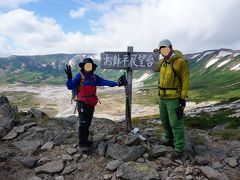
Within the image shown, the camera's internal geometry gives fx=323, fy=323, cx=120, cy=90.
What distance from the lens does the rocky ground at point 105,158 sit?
9.45 m

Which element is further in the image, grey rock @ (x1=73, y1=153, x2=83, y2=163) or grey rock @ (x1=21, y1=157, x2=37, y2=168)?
grey rock @ (x1=73, y1=153, x2=83, y2=163)

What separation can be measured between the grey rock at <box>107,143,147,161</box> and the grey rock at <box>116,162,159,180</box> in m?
0.46

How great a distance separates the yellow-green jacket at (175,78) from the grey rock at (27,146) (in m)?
4.82

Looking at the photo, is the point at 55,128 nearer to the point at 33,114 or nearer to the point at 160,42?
the point at 33,114

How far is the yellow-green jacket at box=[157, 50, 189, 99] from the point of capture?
9586 millimetres

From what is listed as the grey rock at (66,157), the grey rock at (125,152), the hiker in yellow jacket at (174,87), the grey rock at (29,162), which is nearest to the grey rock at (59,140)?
the grey rock at (66,157)

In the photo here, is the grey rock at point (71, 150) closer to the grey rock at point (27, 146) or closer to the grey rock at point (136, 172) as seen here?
the grey rock at point (27, 146)

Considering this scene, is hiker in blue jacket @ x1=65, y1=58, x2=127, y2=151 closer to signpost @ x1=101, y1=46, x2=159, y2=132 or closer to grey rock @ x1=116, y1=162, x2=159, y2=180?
signpost @ x1=101, y1=46, x2=159, y2=132

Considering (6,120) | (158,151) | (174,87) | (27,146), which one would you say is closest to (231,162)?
(158,151)

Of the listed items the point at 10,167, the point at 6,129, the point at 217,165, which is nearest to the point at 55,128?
the point at 6,129

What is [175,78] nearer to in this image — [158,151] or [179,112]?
[179,112]

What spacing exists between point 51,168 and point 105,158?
1711 millimetres

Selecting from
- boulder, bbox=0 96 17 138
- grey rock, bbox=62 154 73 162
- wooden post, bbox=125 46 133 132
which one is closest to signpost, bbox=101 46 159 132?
wooden post, bbox=125 46 133 132

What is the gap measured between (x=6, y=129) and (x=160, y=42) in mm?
7155
